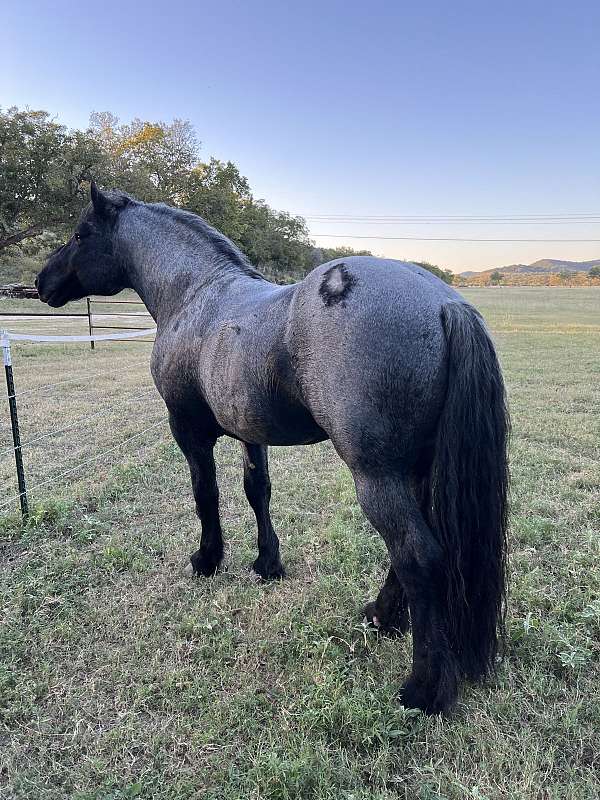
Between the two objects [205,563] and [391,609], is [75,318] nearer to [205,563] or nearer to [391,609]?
[205,563]

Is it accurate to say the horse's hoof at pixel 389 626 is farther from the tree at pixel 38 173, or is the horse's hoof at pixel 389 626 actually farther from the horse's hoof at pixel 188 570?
the tree at pixel 38 173

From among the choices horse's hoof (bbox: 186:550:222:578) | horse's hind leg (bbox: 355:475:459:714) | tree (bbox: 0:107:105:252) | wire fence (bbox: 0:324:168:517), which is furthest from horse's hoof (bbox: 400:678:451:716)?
tree (bbox: 0:107:105:252)

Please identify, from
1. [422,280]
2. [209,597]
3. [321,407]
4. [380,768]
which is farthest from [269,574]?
[422,280]

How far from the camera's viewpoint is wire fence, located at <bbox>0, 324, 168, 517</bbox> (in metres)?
3.76

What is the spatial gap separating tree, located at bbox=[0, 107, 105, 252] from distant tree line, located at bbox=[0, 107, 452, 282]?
3 cm

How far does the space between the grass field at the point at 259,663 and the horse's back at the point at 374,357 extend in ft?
3.38

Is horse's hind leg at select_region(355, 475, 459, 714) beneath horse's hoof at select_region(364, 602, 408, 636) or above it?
above

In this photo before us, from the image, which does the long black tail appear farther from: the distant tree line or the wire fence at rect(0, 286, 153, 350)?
the distant tree line

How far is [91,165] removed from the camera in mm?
18516

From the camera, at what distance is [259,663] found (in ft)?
6.98

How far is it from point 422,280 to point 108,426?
4.88m

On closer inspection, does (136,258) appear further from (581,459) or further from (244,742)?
(581,459)

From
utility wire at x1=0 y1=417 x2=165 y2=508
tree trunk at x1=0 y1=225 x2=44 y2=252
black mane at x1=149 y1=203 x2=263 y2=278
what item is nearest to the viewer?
black mane at x1=149 y1=203 x2=263 y2=278

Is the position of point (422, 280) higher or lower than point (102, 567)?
higher
